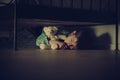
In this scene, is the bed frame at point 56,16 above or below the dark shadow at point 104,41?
above

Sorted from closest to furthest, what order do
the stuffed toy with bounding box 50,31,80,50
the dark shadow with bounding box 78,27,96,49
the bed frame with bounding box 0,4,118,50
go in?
the bed frame with bounding box 0,4,118,50
the stuffed toy with bounding box 50,31,80,50
the dark shadow with bounding box 78,27,96,49

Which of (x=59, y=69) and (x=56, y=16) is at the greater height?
(x=56, y=16)

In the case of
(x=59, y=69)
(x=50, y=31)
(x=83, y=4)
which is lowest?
(x=59, y=69)

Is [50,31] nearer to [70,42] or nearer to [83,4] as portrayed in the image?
[70,42]

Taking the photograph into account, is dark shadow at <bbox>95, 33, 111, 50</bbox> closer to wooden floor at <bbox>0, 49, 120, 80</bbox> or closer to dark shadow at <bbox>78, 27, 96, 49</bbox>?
dark shadow at <bbox>78, 27, 96, 49</bbox>

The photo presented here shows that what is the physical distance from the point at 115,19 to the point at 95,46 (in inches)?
12.9

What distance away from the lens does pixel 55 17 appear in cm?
158

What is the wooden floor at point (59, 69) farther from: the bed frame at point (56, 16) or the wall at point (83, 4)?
the wall at point (83, 4)

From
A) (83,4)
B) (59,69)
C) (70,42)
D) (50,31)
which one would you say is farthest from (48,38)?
(59,69)

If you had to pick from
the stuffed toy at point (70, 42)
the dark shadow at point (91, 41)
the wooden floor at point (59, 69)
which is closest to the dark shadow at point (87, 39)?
the dark shadow at point (91, 41)

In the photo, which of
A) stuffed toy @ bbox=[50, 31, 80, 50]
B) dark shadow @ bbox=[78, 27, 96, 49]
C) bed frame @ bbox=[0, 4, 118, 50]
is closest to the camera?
bed frame @ bbox=[0, 4, 118, 50]

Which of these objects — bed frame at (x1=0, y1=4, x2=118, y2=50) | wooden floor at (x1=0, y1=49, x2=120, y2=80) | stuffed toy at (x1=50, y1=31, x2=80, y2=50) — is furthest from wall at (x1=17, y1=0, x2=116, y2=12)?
wooden floor at (x1=0, y1=49, x2=120, y2=80)

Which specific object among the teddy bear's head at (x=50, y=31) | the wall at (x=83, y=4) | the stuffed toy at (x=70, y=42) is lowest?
the stuffed toy at (x=70, y=42)

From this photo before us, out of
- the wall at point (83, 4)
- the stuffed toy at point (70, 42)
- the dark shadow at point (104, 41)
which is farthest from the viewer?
the dark shadow at point (104, 41)
